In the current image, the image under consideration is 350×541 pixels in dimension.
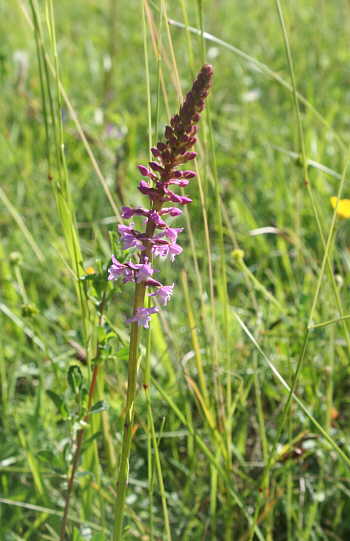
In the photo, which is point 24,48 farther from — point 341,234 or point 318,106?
point 341,234

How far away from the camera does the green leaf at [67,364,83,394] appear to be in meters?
1.01

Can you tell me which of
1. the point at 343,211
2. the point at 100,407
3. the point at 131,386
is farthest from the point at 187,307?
the point at 343,211

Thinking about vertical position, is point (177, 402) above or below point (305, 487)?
above

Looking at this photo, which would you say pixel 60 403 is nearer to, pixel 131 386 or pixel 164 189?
pixel 131 386

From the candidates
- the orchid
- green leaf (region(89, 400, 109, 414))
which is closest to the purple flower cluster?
the orchid

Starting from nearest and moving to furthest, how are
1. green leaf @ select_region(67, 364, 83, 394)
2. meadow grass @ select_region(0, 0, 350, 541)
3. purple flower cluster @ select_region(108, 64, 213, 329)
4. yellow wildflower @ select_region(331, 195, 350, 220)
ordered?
purple flower cluster @ select_region(108, 64, 213, 329)
green leaf @ select_region(67, 364, 83, 394)
meadow grass @ select_region(0, 0, 350, 541)
yellow wildflower @ select_region(331, 195, 350, 220)

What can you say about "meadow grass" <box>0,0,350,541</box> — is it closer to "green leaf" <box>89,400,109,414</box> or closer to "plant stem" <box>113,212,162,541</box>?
"green leaf" <box>89,400,109,414</box>

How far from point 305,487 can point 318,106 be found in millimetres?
2438

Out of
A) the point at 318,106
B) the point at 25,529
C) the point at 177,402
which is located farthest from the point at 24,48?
the point at 25,529

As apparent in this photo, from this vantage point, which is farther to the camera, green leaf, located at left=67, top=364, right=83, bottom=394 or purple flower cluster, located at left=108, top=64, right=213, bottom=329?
green leaf, located at left=67, top=364, right=83, bottom=394

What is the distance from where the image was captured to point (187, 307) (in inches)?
53.7

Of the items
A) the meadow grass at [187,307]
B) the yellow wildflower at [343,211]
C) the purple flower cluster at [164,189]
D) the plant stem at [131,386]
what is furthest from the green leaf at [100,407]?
the yellow wildflower at [343,211]

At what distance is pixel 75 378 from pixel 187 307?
1.41 feet

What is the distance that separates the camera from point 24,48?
155 inches
